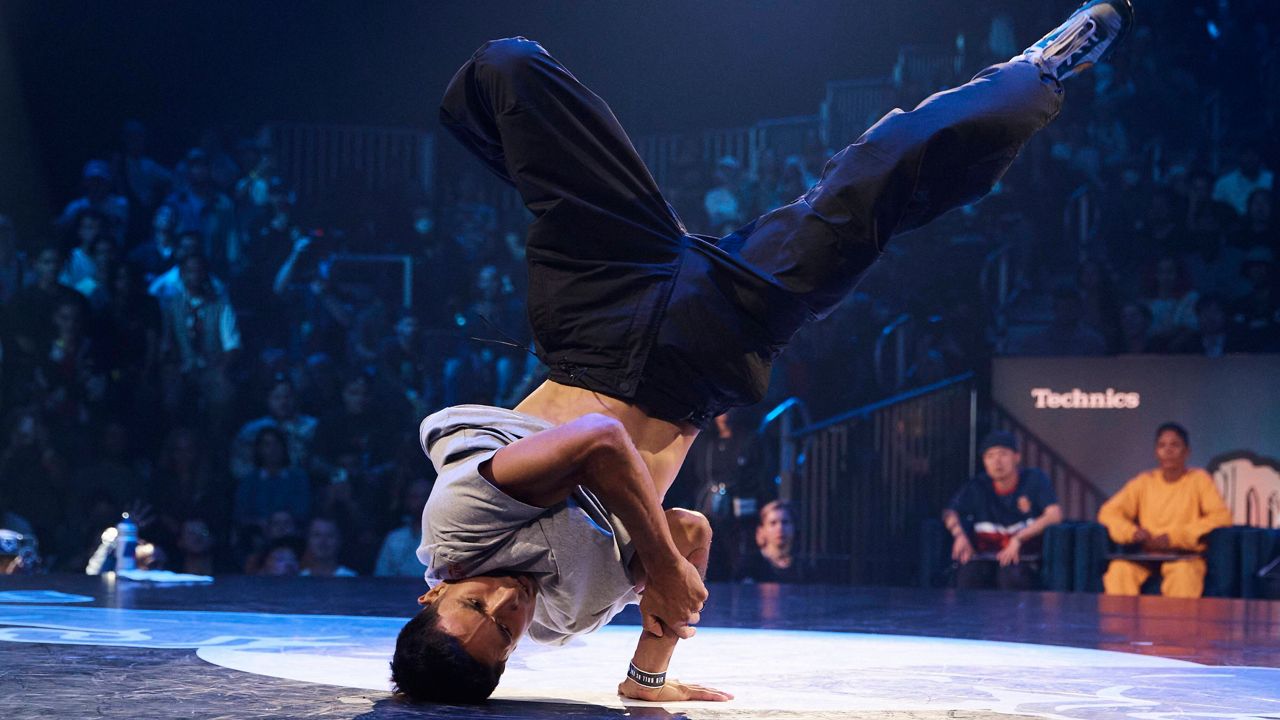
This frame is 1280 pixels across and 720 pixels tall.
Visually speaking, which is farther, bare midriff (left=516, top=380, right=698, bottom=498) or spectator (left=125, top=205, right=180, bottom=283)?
spectator (left=125, top=205, right=180, bottom=283)

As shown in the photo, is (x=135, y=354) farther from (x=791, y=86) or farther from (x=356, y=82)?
(x=791, y=86)

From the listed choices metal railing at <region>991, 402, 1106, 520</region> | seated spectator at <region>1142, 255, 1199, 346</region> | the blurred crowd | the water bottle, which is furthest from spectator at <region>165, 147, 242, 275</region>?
seated spectator at <region>1142, 255, 1199, 346</region>

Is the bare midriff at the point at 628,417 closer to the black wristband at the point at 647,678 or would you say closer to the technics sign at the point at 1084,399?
the black wristband at the point at 647,678

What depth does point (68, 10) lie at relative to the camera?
7312mm

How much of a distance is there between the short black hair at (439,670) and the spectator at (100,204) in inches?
235

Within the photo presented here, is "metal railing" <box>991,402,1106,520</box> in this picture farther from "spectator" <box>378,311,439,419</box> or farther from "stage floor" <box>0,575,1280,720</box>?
"spectator" <box>378,311,439,419</box>

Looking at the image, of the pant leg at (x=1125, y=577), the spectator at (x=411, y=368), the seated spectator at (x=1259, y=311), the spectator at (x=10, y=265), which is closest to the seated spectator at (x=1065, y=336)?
the seated spectator at (x=1259, y=311)

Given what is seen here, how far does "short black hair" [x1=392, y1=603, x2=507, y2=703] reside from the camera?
176 cm

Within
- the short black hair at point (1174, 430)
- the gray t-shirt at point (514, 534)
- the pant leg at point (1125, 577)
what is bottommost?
the pant leg at point (1125, 577)

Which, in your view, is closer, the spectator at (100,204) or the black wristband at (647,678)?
the black wristband at (647,678)

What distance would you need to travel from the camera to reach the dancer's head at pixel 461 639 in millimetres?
1760

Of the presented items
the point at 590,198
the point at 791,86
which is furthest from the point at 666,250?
the point at 791,86

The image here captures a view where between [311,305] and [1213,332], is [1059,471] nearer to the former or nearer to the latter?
[1213,332]

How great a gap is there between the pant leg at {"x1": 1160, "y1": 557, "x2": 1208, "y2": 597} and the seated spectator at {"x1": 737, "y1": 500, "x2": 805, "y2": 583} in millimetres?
1767
